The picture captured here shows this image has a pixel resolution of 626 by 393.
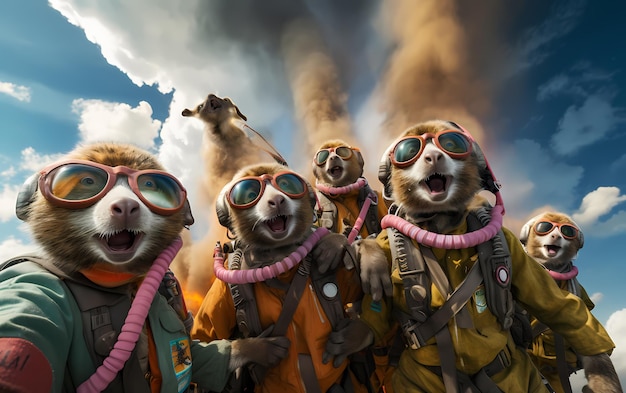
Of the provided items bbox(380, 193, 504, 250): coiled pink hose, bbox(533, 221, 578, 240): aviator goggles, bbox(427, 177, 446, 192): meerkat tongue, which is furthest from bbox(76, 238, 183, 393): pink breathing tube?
bbox(533, 221, 578, 240): aviator goggles

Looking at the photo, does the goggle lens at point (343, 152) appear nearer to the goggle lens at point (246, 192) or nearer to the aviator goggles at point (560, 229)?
the aviator goggles at point (560, 229)

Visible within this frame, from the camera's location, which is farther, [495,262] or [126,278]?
[495,262]

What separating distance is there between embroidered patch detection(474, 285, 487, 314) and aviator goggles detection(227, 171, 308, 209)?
1.48m

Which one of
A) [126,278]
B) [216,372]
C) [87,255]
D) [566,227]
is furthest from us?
[566,227]

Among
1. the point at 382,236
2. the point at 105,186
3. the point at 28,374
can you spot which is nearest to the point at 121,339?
the point at 28,374

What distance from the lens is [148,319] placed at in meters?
1.88

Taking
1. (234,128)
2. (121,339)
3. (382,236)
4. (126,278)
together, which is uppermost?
(234,128)

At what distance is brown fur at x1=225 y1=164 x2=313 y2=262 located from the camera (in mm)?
2713

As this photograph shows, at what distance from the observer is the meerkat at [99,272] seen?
1448 mm

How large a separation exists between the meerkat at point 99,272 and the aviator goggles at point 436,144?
159 cm

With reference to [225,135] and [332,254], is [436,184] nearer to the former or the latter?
[332,254]

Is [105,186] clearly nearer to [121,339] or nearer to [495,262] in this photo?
[121,339]

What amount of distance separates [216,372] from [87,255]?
1135 millimetres

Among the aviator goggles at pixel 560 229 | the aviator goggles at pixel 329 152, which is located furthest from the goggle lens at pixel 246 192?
the aviator goggles at pixel 560 229
